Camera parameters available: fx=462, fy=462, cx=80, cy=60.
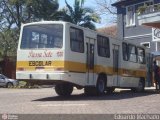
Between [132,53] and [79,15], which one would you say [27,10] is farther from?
[132,53]

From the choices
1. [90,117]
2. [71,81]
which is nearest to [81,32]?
[71,81]

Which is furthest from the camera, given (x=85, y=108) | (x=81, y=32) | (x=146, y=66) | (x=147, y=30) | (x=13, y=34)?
(x=13, y=34)

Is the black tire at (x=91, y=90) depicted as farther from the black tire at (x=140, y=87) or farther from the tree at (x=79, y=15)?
the tree at (x=79, y=15)

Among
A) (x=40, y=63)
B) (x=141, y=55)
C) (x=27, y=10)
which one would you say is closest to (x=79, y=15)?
(x=27, y=10)

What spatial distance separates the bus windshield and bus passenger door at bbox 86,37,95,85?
1.76 meters

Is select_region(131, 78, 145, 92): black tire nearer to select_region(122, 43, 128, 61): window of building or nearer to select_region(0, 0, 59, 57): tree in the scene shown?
select_region(122, 43, 128, 61): window of building

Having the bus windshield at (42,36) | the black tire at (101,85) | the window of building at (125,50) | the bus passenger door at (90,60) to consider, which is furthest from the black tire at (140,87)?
the bus windshield at (42,36)

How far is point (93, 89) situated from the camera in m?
21.6

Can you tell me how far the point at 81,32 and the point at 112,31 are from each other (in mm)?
48468

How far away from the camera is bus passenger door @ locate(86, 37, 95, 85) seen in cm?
2045

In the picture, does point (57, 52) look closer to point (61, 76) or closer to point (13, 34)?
point (61, 76)

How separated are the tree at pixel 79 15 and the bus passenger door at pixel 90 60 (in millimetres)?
25872

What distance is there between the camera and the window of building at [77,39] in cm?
1953

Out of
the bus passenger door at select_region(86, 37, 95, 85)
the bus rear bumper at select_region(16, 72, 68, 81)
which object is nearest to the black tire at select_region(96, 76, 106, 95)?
the bus passenger door at select_region(86, 37, 95, 85)
